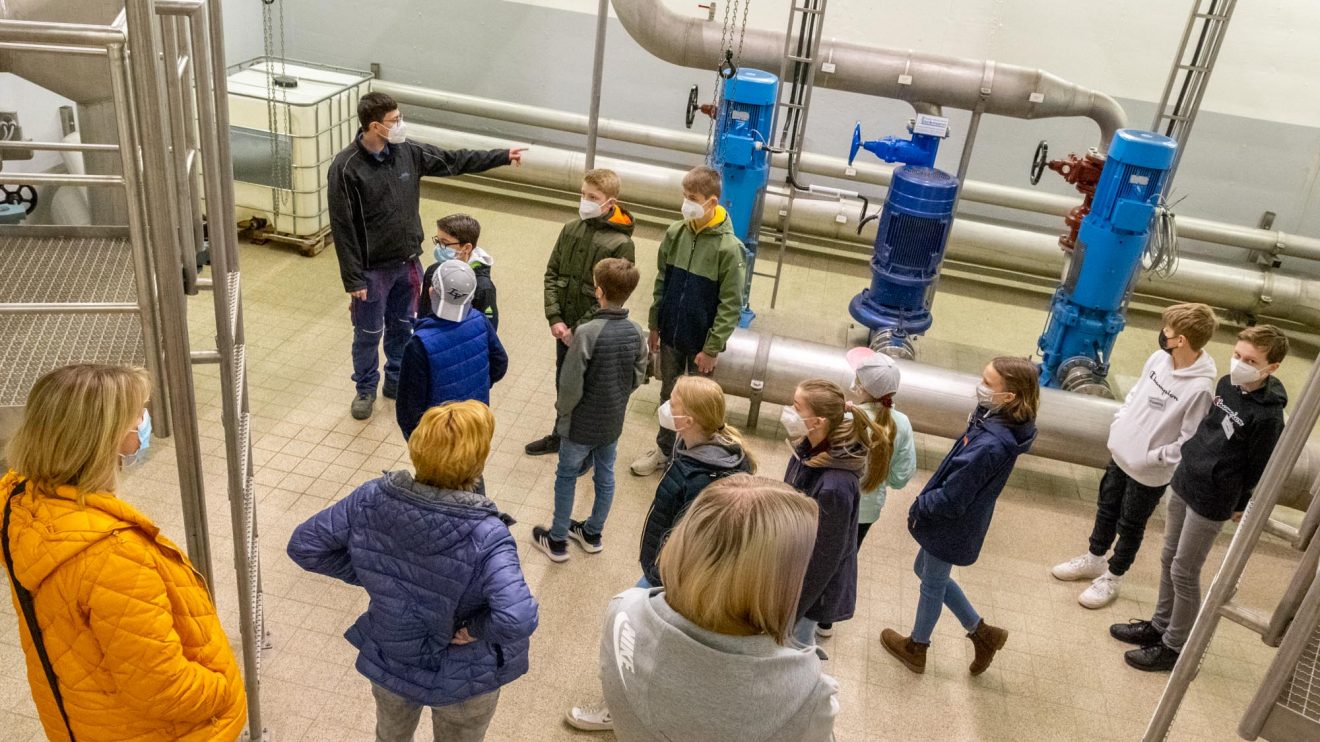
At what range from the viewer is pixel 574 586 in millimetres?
3855

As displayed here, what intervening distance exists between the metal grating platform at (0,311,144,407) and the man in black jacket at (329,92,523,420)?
1902mm

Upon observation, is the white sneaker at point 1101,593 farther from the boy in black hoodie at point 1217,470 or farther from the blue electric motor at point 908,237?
the blue electric motor at point 908,237

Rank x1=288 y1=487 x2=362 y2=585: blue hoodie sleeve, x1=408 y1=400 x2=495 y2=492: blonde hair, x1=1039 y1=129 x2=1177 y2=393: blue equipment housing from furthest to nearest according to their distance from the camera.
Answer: x1=1039 y1=129 x2=1177 y2=393: blue equipment housing → x1=288 y1=487 x2=362 y2=585: blue hoodie sleeve → x1=408 y1=400 x2=495 y2=492: blonde hair

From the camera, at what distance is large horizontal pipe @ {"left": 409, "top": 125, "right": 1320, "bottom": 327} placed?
7.12m

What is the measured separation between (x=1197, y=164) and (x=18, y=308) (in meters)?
7.85

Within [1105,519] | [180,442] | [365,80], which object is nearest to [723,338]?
[1105,519]

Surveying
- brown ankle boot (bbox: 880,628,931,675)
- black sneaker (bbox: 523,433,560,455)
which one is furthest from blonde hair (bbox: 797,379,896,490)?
black sneaker (bbox: 523,433,560,455)

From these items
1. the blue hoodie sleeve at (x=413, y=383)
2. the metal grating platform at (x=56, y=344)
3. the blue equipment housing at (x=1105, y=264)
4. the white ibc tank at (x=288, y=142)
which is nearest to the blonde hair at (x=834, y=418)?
the blue hoodie sleeve at (x=413, y=383)

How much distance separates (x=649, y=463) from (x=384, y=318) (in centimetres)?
150

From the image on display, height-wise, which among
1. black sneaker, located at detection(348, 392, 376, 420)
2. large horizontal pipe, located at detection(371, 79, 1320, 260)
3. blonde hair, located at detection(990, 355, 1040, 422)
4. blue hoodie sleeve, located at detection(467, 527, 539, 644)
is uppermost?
blonde hair, located at detection(990, 355, 1040, 422)

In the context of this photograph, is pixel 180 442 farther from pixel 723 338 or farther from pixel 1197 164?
pixel 1197 164

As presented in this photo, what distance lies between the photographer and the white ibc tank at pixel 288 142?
6.09 m

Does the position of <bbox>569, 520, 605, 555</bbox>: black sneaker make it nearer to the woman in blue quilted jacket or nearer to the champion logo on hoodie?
the woman in blue quilted jacket

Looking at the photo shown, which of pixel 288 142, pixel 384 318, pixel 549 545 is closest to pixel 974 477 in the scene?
pixel 549 545
